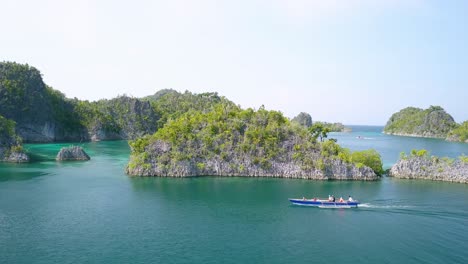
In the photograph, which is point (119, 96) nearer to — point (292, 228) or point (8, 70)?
point (8, 70)

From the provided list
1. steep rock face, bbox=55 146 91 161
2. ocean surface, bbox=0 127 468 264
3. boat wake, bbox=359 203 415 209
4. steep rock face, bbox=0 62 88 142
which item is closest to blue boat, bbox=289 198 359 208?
ocean surface, bbox=0 127 468 264

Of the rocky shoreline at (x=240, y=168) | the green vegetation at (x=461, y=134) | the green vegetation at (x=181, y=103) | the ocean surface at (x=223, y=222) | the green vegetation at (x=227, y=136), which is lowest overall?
the ocean surface at (x=223, y=222)

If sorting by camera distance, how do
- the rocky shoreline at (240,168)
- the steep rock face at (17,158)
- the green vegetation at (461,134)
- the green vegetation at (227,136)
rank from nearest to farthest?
1. the rocky shoreline at (240,168)
2. the green vegetation at (227,136)
3. the steep rock face at (17,158)
4. the green vegetation at (461,134)

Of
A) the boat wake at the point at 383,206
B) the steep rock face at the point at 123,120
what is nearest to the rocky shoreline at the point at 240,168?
the boat wake at the point at 383,206

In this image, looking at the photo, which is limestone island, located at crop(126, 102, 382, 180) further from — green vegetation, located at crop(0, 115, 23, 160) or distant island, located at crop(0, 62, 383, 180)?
green vegetation, located at crop(0, 115, 23, 160)

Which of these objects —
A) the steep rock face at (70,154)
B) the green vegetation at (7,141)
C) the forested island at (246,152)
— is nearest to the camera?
the forested island at (246,152)

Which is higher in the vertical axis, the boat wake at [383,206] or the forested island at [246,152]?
the forested island at [246,152]

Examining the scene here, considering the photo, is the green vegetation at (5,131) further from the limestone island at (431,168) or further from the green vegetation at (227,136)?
the limestone island at (431,168)
